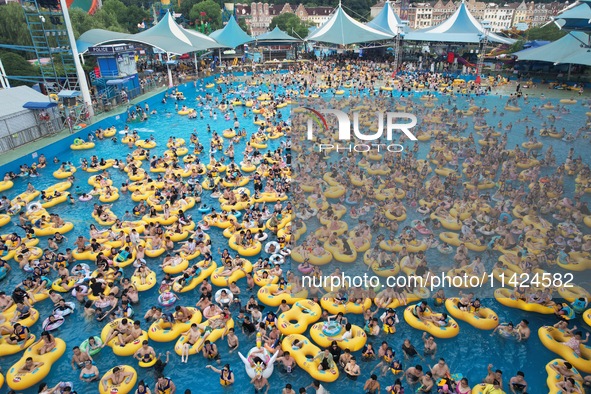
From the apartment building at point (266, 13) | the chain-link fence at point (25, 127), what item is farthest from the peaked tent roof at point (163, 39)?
the apartment building at point (266, 13)

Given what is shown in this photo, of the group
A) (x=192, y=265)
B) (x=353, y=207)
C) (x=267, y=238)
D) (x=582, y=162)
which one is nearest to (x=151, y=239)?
(x=192, y=265)

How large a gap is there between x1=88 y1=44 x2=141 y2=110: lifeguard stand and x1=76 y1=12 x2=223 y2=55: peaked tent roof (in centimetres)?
76

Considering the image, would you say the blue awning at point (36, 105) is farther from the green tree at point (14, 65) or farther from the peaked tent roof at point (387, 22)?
the peaked tent roof at point (387, 22)

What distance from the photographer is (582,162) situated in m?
16.7

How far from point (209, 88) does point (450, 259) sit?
3211cm

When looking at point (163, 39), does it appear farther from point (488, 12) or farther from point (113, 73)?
point (488, 12)

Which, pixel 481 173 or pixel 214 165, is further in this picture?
pixel 214 165

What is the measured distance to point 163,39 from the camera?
116 ft

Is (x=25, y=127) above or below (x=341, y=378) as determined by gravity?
above

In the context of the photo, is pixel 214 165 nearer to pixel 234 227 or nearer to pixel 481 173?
pixel 234 227

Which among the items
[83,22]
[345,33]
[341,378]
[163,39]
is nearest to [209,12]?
[83,22]

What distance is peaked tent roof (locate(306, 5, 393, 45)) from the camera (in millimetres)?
40438

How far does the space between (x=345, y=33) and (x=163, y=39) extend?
18.3 meters

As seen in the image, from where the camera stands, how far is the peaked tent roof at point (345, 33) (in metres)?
40.4
